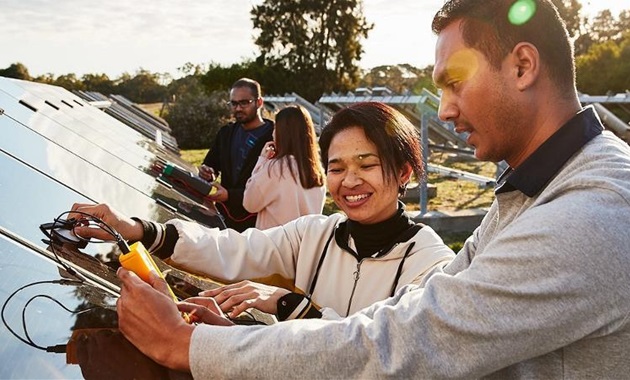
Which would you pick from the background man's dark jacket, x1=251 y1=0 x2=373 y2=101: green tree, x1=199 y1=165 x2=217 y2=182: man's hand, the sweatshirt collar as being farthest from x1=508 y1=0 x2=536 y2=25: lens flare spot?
x1=251 y1=0 x2=373 y2=101: green tree

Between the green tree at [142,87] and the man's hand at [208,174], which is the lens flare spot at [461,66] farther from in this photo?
the green tree at [142,87]

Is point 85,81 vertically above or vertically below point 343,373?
below

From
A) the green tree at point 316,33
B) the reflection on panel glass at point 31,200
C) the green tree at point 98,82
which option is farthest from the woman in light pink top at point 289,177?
the green tree at point 316,33

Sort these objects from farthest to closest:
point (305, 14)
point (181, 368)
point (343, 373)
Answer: point (305, 14)
point (181, 368)
point (343, 373)

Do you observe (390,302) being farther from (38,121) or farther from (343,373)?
(38,121)

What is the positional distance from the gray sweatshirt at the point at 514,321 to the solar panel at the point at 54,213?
33 centimetres

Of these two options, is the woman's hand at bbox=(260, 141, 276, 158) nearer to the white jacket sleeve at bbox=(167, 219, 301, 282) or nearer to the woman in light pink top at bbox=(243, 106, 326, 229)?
the woman in light pink top at bbox=(243, 106, 326, 229)

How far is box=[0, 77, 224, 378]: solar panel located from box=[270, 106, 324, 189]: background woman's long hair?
587 millimetres

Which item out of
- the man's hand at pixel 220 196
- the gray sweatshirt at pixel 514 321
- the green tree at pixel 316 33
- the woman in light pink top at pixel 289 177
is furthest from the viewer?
the green tree at pixel 316 33

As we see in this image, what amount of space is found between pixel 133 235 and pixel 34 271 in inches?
22.4

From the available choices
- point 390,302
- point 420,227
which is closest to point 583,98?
point 420,227

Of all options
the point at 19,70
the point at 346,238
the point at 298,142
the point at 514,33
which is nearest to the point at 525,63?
the point at 514,33

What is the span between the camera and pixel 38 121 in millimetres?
4383

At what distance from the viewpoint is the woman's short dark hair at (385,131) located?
2.25 meters
